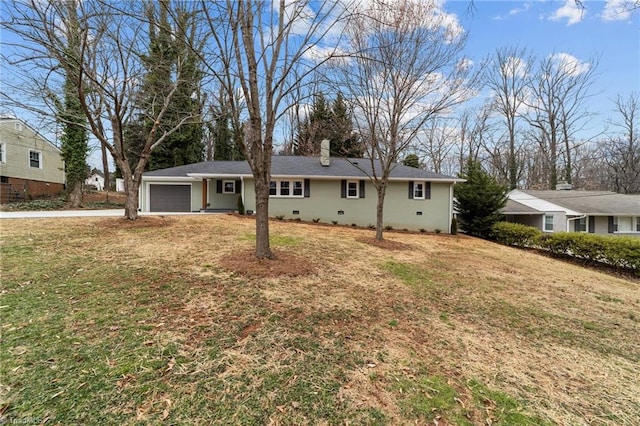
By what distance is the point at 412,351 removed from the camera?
3.37 metres

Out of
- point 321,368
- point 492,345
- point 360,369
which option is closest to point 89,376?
point 321,368

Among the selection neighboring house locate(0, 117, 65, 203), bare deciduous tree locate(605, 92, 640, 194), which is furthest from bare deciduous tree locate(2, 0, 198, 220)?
bare deciduous tree locate(605, 92, 640, 194)

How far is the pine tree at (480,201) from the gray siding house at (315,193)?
75.9 inches

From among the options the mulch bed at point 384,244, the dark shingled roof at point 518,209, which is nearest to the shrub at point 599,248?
the dark shingled roof at point 518,209

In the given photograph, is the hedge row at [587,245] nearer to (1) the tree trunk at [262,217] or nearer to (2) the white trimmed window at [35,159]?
(1) the tree trunk at [262,217]

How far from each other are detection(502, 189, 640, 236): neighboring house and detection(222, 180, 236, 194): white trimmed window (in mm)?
18615

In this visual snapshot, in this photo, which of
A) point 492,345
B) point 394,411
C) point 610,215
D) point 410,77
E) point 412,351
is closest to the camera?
point 394,411

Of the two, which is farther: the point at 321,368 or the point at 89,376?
the point at 321,368

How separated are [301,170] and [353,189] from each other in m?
3.15

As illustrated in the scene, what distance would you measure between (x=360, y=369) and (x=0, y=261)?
679 cm

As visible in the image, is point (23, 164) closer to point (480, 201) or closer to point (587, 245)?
point (480, 201)

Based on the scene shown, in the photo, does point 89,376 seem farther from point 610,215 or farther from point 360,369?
point 610,215

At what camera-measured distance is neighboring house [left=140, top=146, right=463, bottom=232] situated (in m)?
15.6

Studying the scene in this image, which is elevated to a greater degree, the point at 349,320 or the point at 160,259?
the point at 160,259
